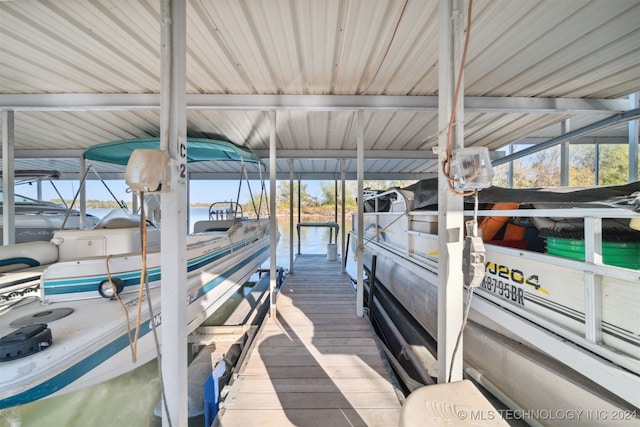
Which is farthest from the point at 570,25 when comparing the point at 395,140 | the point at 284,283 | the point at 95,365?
the point at 284,283

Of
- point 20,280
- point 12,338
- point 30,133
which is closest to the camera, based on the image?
point 12,338

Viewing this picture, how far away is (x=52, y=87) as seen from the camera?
2508 mm

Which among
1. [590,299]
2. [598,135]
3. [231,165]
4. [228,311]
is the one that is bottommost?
[228,311]

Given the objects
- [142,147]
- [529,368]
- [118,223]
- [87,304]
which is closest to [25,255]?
[118,223]

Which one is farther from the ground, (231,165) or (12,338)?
(231,165)

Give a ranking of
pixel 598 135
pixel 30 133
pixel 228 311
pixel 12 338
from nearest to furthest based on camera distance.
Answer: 1. pixel 12 338
2. pixel 30 133
3. pixel 228 311
4. pixel 598 135

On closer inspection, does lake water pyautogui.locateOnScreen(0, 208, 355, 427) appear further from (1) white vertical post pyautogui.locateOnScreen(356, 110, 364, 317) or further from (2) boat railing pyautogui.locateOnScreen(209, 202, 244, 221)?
(2) boat railing pyautogui.locateOnScreen(209, 202, 244, 221)

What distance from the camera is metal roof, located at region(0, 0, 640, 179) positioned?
1685 mm

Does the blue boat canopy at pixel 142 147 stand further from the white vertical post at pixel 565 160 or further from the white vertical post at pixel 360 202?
the white vertical post at pixel 565 160

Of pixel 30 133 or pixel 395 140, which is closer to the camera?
pixel 30 133

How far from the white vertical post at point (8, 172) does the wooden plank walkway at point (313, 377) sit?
3.73 metres

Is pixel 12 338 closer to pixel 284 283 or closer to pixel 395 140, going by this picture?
pixel 284 283

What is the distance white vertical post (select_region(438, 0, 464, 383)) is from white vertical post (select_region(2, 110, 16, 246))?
4.82m

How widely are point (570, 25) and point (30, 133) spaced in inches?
285
